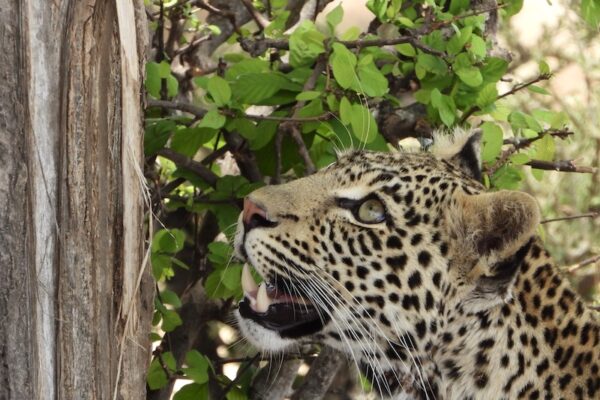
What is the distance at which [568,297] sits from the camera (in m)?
3.99

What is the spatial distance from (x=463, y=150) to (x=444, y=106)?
0.35 metres

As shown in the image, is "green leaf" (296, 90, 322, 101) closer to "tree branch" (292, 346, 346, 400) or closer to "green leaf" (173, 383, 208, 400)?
"green leaf" (173, 383, 208, 400)

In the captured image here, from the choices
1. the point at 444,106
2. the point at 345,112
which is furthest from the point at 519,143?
the point at 345,112

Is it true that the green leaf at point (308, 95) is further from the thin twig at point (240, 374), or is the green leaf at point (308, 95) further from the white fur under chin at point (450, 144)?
the thin twig at point (240, 374)

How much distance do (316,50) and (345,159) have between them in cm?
53

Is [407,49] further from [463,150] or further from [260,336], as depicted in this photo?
[260,336]

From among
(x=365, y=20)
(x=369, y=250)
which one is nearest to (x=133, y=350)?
(x=369, y=250)

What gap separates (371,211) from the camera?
13.4 feet

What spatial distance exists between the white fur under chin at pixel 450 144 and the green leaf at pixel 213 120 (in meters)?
0.86

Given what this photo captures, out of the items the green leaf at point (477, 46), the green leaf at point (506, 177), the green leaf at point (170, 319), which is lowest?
the green leaf at point (170, 319)

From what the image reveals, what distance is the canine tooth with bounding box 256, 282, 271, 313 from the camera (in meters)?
4.15

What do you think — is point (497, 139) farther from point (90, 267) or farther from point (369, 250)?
point (90, 267)

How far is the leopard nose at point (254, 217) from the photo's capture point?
4035 millimetres

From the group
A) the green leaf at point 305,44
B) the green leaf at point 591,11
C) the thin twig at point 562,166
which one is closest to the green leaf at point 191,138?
the green leaf at point 305,44
